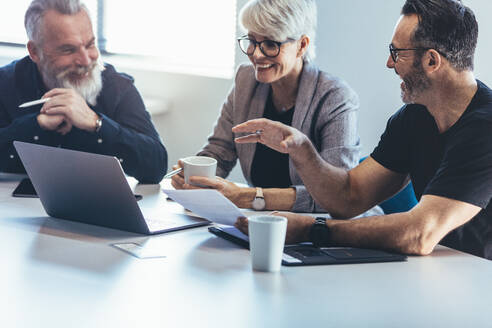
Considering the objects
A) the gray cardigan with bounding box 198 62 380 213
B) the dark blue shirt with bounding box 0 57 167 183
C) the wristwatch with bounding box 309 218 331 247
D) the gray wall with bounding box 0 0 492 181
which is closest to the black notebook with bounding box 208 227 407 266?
the wristwatch with bounding box 309 218 331 247

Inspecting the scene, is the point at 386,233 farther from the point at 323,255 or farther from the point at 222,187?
the point at 222,187

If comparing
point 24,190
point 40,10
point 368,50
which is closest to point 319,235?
point 24,190

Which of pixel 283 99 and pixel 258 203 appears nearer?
pixel 258 203

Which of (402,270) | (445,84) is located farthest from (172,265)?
(445,84)

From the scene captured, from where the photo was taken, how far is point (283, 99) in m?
2.65

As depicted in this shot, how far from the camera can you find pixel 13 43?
5.00m

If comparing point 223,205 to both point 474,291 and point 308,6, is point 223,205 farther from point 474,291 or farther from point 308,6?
point 308,6

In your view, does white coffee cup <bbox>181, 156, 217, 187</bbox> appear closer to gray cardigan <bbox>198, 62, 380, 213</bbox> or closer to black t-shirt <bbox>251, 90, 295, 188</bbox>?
gray cardigan <bbox>198, 62, 380, 213</bbox>

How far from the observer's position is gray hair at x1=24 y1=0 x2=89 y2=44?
2.55 m

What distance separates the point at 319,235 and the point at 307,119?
906mm

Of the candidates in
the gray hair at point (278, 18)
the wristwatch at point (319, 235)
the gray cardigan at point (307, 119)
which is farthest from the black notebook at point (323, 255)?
the gray hair at point (278, 18)

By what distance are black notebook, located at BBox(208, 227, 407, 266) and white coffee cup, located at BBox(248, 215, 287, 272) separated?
0.22 feet

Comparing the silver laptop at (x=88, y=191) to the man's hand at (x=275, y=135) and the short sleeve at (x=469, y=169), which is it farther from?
the short sleeve at (x=469, y=169)

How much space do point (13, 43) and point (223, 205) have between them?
12.9ft
